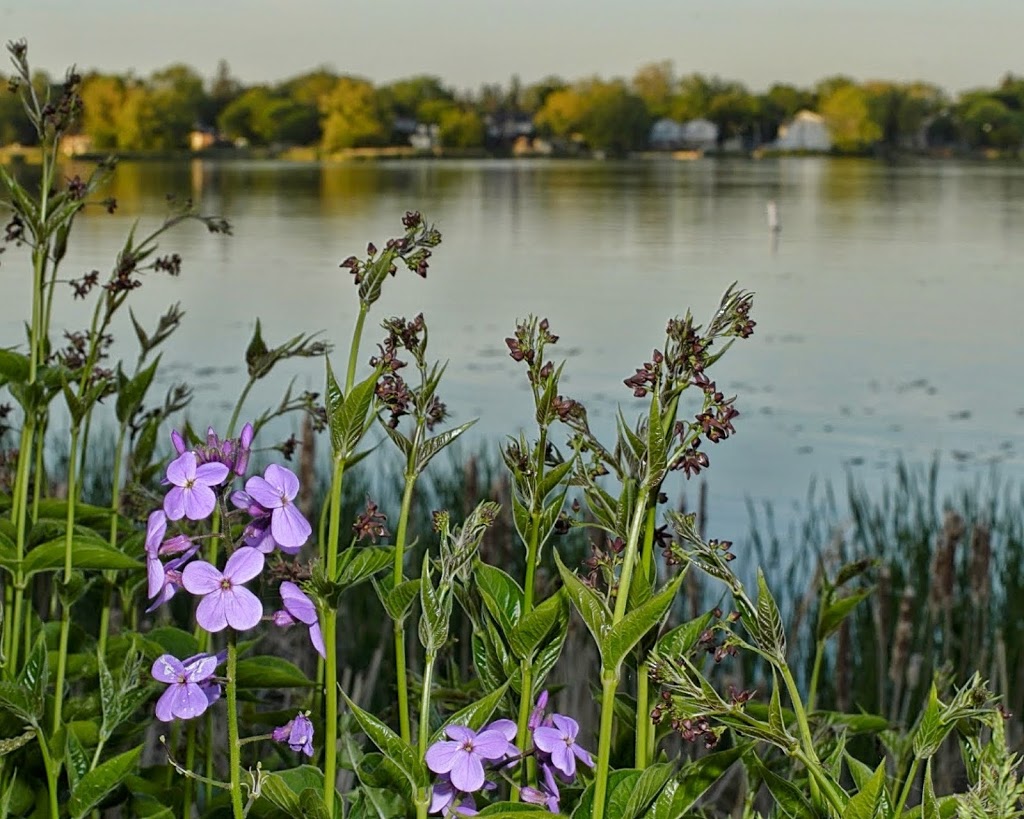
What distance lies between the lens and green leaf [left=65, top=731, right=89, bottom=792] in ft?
3.70

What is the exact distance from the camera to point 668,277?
20.8 metres

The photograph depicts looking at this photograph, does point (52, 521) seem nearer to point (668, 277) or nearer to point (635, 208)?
point (668, 277)

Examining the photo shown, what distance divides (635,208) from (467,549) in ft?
132

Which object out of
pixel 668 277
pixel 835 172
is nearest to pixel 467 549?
pixel 668 277

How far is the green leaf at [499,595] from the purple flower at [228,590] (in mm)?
167

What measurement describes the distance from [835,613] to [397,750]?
1.96 feet

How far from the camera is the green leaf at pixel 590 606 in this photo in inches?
Result: 33.0

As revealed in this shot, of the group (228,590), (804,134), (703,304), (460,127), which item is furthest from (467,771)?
(804,134)

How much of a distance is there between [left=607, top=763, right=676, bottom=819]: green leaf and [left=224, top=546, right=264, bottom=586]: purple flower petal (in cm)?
31

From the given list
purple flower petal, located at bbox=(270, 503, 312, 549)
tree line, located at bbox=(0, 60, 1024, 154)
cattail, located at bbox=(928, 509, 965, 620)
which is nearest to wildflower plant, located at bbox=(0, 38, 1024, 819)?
purple flower petal, located at bbox=(270, 503, 312, 549)

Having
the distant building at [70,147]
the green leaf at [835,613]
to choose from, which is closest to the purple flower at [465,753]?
the green leaf at [835,613]

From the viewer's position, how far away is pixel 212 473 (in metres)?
0.95

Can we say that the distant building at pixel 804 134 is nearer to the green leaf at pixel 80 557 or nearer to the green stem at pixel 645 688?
the green leaf at pixel 80 557

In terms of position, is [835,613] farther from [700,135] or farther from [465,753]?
[700,135]
